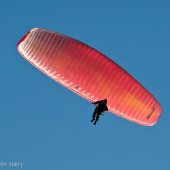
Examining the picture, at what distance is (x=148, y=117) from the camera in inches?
2474

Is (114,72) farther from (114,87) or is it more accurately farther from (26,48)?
(26,48)

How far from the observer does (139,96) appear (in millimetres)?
61438

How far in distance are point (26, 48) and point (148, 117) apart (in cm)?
853

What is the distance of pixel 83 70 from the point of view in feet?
196

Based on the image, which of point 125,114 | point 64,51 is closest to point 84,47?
point 64,51

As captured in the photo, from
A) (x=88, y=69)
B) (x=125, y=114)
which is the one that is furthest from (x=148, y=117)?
(x=88, y=69)

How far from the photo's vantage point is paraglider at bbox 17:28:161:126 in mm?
59344

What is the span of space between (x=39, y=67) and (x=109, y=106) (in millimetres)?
4785

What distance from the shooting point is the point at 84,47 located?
5919 cm

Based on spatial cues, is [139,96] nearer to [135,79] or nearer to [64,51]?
[135,79]

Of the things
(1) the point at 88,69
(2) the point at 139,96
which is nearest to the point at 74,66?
(1) the point at 88,69

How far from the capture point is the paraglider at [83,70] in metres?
59.3

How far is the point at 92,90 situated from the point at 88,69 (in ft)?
5.64

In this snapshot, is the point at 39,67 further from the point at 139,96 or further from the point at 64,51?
the point at 139,96
